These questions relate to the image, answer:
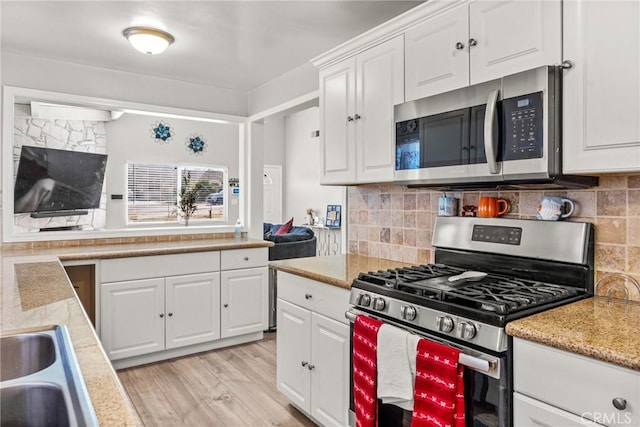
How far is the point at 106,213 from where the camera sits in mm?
6172

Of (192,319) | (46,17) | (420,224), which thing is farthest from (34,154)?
(420,224)

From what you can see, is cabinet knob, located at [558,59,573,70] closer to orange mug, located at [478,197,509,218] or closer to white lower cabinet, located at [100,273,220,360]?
orange mug, located at [478,197,509,218]

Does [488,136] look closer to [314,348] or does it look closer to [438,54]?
[438,54]

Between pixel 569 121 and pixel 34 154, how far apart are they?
4403 millimetres

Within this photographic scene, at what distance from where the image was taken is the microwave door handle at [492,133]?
1.68m

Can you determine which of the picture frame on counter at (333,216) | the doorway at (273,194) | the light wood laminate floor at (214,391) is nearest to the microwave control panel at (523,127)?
the light wood laminate floor at (214,391)

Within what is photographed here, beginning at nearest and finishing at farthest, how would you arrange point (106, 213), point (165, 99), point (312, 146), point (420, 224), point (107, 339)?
point (420, 224)
point (107, 339)
point (165, 99)
point (106, 213)
point (312, 146)

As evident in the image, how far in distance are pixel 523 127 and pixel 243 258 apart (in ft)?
8.74

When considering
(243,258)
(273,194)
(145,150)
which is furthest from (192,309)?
(273,194)

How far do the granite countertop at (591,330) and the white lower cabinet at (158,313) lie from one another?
2708 millimetres

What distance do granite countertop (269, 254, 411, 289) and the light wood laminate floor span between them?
886mm

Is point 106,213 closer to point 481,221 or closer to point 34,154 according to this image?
point 34,154

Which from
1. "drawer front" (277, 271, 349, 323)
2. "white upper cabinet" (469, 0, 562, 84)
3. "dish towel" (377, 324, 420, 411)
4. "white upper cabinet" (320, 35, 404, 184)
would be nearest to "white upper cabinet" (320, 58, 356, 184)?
"white upper cabinet" (320, 35, 404, 184)

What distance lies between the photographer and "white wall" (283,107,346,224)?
7.32 metres
